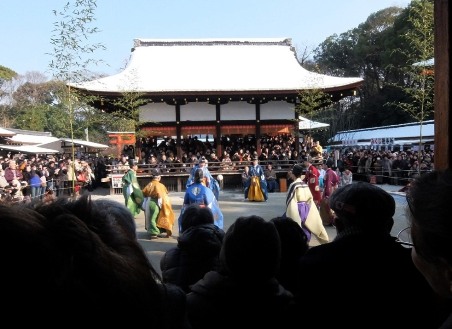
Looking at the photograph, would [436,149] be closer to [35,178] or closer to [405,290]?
[405,290]

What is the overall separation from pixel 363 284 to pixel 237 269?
526 millimetres

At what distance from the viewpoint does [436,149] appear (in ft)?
6.56

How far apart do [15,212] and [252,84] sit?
1855 centimetres

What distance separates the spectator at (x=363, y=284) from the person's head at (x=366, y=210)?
89 millimetres

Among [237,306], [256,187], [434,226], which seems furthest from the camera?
[256,187]

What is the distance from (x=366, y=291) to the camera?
1745 millimetres

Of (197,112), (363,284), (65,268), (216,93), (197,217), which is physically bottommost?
(363,284)

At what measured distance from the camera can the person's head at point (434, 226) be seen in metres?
0.97

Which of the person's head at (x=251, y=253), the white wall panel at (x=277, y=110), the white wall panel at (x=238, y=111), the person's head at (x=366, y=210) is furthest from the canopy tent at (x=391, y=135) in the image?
the person's head at (x=251, y=253)

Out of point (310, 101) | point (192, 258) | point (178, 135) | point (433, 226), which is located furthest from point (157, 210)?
point (310, 101)

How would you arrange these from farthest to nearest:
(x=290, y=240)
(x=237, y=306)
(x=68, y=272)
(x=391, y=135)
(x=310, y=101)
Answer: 1. (x=391, y=135)
2. (x=310, y=101)
3. (x=290, y=240)
4. (x=237, y=306)
5. (x=68, y=272)

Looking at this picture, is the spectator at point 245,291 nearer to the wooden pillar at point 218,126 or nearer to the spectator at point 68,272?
the spectator at point 68,272

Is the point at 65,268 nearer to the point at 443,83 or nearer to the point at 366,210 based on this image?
the point at 366,210

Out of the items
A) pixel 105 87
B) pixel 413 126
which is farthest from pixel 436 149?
pixel 413 126
